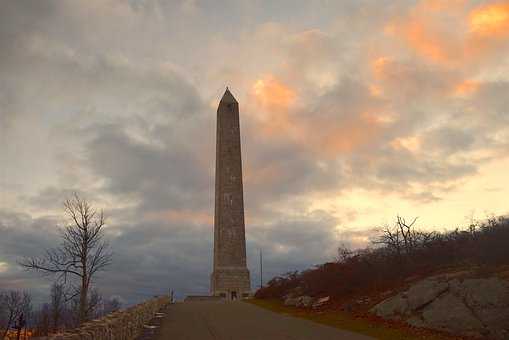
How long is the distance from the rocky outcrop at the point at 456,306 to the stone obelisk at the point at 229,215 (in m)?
30.5

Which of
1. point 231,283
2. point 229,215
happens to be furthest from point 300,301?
point 229,215

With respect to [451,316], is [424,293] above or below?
above

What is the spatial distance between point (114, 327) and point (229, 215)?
38388 millimetres

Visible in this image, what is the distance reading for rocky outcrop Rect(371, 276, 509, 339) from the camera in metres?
14.8

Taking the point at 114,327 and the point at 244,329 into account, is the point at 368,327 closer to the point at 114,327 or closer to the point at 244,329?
the point at 244,329

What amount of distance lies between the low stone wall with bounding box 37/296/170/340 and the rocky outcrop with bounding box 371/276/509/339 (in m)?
9.70

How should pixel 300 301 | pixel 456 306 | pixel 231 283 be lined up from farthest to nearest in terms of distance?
1. pixel 231 283
2. pixel 300 301
3. pixel 456 306

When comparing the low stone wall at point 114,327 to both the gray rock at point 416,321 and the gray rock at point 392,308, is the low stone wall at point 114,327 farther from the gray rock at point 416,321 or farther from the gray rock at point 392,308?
the gray rock at point 416,321

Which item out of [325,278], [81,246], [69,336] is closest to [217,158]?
[325,278]

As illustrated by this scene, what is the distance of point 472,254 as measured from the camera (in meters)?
23.2

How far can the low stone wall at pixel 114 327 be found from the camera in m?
8.69

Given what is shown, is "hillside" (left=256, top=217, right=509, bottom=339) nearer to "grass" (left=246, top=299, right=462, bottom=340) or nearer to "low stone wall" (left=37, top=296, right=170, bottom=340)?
"grass" (left=246, top=299, right=462, bottom=340)

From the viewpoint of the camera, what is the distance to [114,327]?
38.5 feet

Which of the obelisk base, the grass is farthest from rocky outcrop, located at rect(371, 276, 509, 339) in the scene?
the obelisk base
